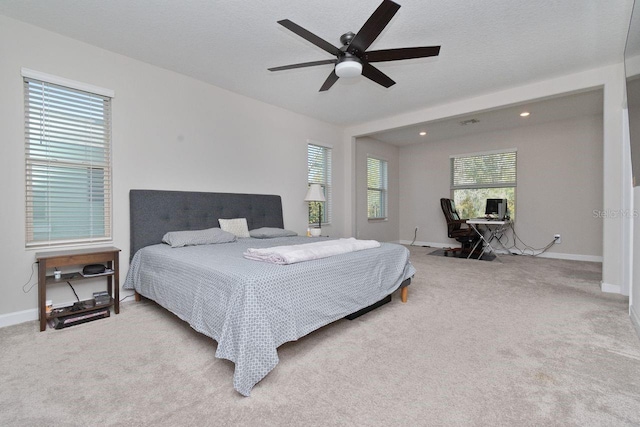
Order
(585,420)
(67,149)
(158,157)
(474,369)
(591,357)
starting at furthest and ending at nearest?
(158,157) → (67,149) → (591,357) → (474,369) → (585,420)

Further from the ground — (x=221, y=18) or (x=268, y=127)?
(x=221, y=18)

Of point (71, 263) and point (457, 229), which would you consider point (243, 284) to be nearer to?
point (71, 263)

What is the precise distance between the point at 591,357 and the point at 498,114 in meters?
4.17

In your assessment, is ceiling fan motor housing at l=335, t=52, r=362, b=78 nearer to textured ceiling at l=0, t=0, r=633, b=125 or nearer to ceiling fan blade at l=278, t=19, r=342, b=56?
ceiling fan blade at l=278, t=19, r=342, b=56

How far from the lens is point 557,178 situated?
5.42 metres

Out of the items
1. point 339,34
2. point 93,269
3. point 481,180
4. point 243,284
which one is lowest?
point 93,269

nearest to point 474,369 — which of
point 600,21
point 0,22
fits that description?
point 600,21

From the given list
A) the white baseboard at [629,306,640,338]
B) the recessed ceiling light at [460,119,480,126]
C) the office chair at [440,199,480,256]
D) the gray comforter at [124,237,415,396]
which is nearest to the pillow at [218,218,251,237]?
the gray comforter at [124,237,415,396]

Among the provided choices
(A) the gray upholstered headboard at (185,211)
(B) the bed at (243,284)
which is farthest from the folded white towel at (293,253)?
(A) the gray upholstered headboard at (185,211)

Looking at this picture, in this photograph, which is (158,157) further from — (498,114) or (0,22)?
(498,114)

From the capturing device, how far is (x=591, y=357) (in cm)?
186

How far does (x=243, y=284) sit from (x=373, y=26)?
181 centimetres

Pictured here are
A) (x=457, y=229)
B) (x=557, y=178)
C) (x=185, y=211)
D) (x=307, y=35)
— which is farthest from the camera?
(x=457, y=229)

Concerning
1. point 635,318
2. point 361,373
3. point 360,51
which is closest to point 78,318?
point 361,373
